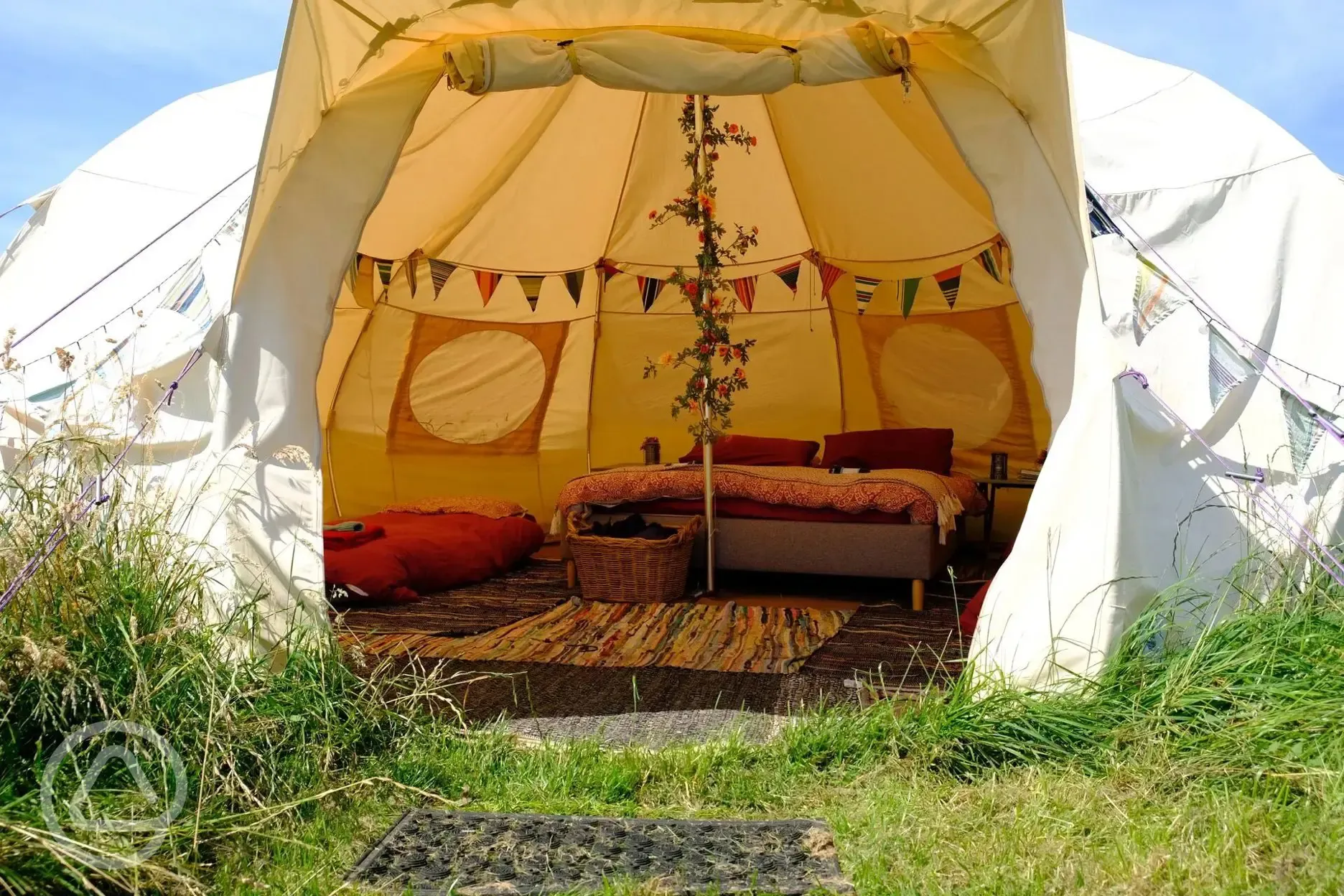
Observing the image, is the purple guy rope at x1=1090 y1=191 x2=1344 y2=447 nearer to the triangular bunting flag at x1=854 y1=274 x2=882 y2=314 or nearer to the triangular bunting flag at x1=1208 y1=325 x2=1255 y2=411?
the triangular bunting flag at x1=1208 y1=325 x2=1255 y2=411

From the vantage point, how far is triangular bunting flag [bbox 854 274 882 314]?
745 cm

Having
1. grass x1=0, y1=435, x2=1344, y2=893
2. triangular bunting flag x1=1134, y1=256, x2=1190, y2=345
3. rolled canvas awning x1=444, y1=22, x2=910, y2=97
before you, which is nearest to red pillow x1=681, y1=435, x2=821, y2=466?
rolled canvas awning x1=444, y1=22, x2=910, y2=97

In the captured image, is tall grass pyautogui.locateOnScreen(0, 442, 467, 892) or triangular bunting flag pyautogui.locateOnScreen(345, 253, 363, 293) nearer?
tall grass pyautogui.locateOnScreen(0, 442, 467, 892)

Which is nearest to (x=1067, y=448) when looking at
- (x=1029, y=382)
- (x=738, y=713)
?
(x=738, y=713)

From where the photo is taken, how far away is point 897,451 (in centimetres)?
715

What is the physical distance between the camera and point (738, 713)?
3.60 metres

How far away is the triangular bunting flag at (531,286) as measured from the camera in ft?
24.4

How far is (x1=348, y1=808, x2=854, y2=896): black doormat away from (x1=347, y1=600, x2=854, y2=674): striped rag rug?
64.0 inches

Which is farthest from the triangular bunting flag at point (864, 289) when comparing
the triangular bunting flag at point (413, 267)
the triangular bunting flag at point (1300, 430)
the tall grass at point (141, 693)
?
the tall grass at point (141, 693)

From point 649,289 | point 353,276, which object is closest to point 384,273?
point 353,276

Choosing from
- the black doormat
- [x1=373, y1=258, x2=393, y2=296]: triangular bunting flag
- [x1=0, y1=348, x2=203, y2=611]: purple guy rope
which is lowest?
the black doormat

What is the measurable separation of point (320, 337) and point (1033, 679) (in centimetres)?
249

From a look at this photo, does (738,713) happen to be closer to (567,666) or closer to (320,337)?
(567,666)

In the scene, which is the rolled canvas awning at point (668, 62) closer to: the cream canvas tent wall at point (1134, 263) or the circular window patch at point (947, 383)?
the cream canvas tent wall at point (1134, 263)
